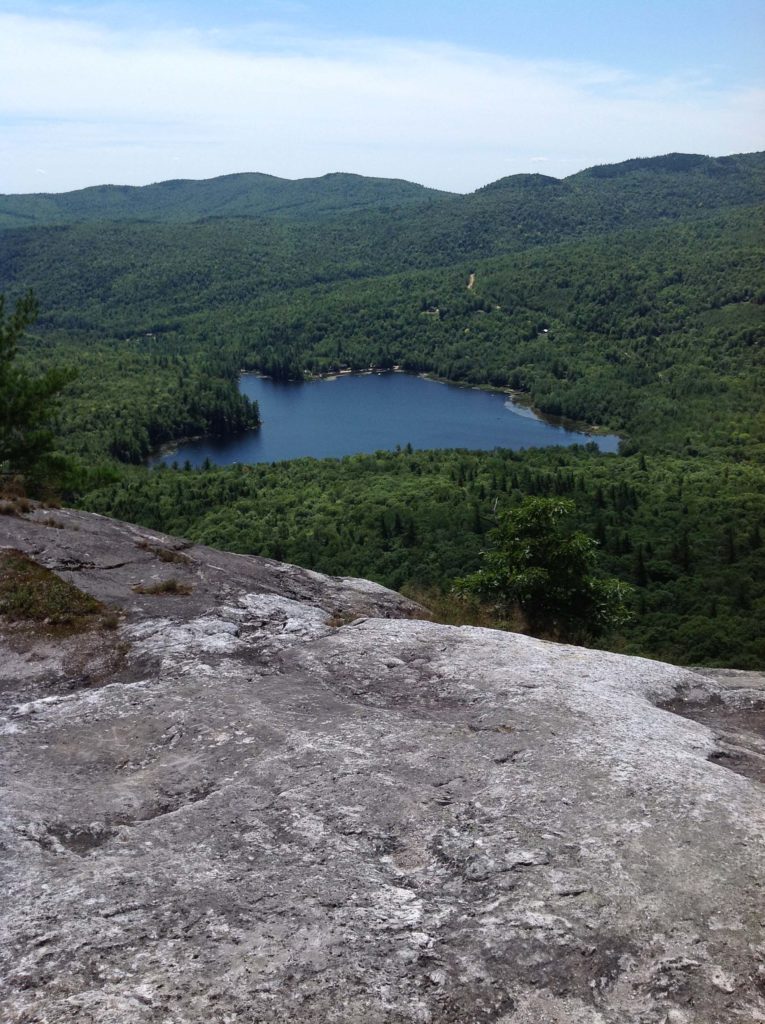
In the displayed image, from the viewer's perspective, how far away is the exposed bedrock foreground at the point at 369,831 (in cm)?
579

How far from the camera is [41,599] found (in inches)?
496

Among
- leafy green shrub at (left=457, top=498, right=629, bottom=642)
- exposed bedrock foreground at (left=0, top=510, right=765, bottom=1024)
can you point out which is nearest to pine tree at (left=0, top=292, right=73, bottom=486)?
leafy green shrub at (left=457, top=498, right=629, bottom=642)

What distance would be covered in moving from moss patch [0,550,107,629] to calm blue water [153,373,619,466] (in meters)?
137

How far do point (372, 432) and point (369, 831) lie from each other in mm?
164997

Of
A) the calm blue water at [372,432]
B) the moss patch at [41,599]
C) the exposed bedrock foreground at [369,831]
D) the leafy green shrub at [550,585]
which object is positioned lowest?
the calm blue water at [372,432]

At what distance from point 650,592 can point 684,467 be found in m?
54.9

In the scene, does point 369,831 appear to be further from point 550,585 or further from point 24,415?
point 24,415

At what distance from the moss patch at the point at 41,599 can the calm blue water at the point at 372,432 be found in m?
137

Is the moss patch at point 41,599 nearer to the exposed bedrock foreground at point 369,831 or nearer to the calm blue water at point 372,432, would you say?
the exposed bedrock foreground at point 369,831

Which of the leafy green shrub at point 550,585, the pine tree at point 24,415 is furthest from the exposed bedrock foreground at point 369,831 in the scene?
the pine tree at point 24,415

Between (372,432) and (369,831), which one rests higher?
(369,831)

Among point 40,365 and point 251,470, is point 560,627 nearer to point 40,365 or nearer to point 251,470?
point 251,470

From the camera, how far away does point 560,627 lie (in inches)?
803

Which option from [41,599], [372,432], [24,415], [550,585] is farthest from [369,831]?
[372,432]
